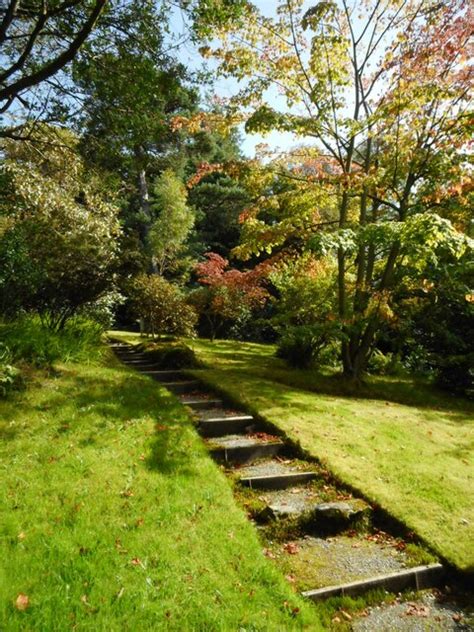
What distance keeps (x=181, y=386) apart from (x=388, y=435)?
349 centimetres

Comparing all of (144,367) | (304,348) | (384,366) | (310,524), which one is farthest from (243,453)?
(384,366)

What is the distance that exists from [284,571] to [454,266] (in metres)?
7.74

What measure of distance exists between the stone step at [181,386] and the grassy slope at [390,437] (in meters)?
0.37

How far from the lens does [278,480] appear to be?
4.64 m

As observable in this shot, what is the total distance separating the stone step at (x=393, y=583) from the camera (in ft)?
10.4

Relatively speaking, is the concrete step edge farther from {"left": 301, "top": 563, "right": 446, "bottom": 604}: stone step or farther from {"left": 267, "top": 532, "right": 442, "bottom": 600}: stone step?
{"left": 301, "top": 563, "right": 446, "bottom": 604}: stone step

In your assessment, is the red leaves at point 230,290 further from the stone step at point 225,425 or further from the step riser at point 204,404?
the stone step at point 225,425

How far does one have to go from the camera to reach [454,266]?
901 centimetres

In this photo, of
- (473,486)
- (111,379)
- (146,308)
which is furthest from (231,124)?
(473,486)

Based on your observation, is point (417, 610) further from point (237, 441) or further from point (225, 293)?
point (225, 293)

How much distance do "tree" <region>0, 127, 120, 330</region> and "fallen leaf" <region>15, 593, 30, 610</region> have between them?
5279 millimetres

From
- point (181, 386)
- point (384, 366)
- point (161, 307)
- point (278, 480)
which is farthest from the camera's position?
point (161, 307)

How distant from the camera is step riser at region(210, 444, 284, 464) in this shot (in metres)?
5.07

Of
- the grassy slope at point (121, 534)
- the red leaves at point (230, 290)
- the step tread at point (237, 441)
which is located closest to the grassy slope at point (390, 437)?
the step tread at point (237, 441)
